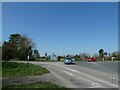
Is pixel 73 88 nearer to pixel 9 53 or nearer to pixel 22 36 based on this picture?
pixel 9 53

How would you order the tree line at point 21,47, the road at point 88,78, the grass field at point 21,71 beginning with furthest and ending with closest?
the tree line at point 21,47 → the grass field at point 21,71 → the road at point 88,78

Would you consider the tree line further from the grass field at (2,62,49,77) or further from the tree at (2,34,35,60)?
the grass field at (2,62,49,77)

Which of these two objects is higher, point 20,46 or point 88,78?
point 20,46

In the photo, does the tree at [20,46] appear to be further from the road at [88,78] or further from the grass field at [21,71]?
the road at [88,78]

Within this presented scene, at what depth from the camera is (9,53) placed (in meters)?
73.1

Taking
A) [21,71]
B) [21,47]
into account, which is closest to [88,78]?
[21,71]

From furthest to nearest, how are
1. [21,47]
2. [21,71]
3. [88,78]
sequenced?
[21,47], [21,71], [88,78]

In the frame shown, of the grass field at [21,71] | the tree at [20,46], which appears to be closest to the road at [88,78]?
the grass field at [21,71]

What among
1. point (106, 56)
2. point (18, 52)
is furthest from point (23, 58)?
point (106, 56)

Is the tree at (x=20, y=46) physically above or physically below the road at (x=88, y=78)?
above

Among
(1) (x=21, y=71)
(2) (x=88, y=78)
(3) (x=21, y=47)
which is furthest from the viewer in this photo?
(3) (x=21, y=47)

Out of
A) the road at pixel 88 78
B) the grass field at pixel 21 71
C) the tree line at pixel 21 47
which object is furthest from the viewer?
the tree line at pixel 21 47

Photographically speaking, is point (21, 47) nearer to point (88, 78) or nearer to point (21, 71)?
point (21, 71)

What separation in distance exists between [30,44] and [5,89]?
70952mm
